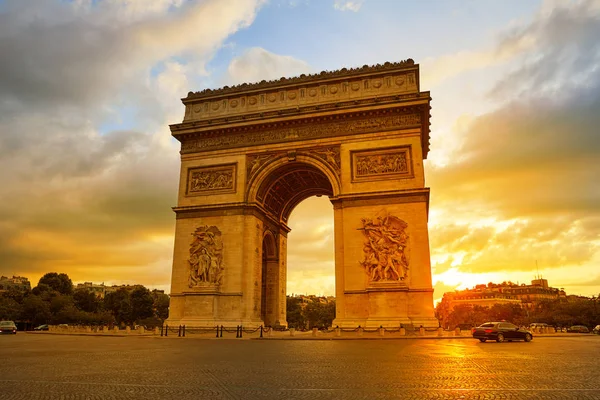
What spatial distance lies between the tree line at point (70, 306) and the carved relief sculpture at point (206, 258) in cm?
3353

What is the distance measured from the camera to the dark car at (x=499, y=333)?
1864 cm

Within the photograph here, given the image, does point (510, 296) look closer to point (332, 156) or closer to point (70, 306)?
point (70, 306)

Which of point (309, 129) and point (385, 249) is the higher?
point (309, 129)

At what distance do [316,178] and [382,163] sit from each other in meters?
6.23

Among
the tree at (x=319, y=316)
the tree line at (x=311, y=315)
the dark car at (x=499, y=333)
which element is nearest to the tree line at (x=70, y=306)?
the tree line at (x=311, y=315)

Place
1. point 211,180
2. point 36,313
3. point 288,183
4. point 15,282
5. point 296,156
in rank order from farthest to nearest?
point 15,282 → point 36,313 → point 288,183 → point 211,180 → point 296,156

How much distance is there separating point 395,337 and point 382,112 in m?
12.4

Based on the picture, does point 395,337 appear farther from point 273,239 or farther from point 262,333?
point 273,239

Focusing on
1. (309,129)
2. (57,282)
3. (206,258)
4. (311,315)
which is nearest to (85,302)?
(57,282)

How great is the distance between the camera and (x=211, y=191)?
2808cm

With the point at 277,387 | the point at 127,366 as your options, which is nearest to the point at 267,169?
the point at 127,366

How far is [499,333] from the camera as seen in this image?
18.8 m

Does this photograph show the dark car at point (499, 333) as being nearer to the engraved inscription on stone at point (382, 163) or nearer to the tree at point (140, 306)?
the engraved inscription on stone at point (382, 163)

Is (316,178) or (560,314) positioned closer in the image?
(316,178)
